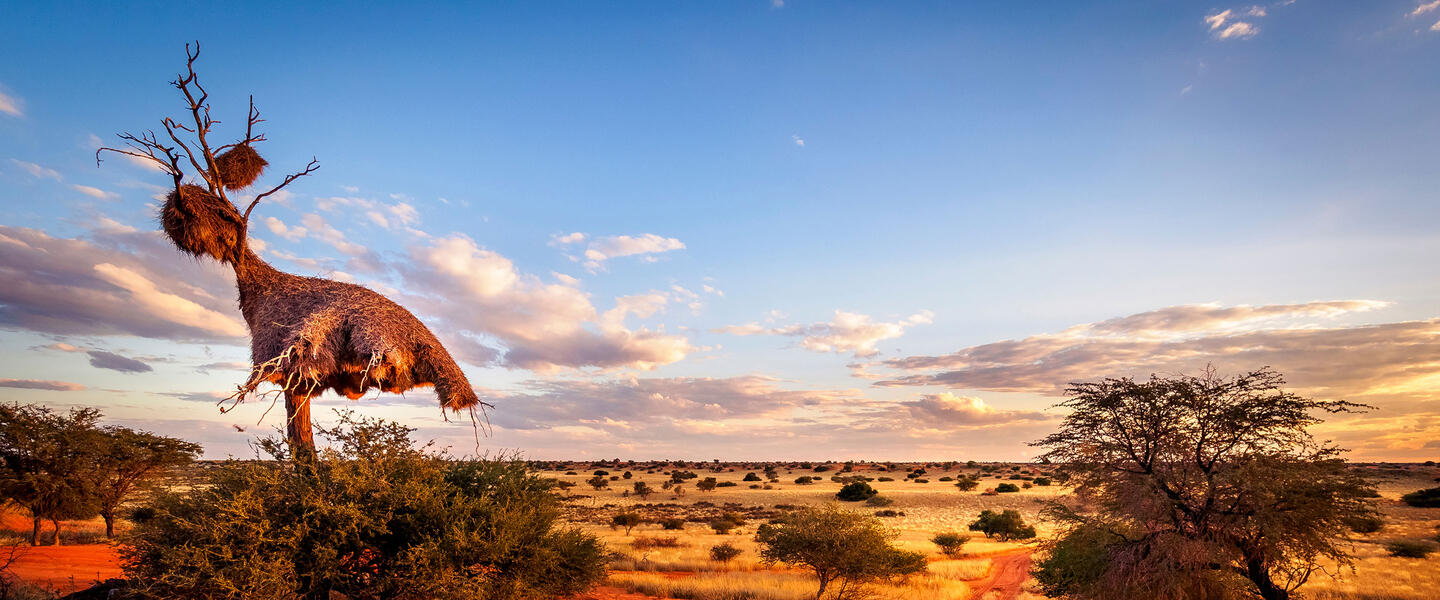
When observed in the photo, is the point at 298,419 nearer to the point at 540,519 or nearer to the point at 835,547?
the point at 540,519

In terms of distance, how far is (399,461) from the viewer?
440 inches

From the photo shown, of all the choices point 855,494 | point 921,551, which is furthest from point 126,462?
point 855,494

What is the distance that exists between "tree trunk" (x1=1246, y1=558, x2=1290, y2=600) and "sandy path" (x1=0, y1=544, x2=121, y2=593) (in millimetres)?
22516

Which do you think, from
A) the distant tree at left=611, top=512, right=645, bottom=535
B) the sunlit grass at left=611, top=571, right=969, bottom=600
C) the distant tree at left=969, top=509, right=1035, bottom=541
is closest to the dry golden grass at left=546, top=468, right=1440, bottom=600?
the sunlit grass at left=611, top=571, right=969, bottom=600

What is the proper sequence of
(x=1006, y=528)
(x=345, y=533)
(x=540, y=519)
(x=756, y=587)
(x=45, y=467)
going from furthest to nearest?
(x=1006, y=528) < (x=45, y=467) < (x=756, y=587) < (x=540, y=519) < (x=345, y=533)

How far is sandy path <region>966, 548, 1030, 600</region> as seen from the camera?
69.1 ft

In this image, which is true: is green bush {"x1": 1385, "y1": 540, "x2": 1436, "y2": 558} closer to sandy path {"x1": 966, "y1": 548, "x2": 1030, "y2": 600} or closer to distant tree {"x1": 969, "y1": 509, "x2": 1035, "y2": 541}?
sandy path {"x1": 966, "y1": 548, "x2": 1030, "y2": 600}

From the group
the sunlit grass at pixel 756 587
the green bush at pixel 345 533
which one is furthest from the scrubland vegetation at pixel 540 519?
the sunlit grass at pixel 756 587

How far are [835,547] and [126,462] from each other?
26.6 metres

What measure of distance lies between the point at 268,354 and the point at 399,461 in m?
3.24

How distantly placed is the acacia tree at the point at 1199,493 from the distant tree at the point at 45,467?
1207 inches

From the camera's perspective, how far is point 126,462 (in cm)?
2495

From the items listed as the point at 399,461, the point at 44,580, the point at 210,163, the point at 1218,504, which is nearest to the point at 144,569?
the point at 399,461

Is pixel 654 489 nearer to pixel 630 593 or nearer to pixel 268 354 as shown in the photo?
pixel 630 593
